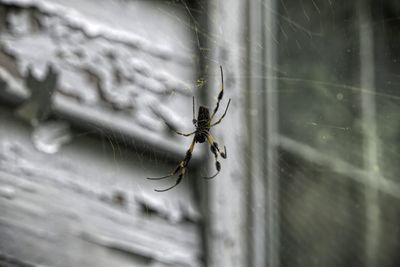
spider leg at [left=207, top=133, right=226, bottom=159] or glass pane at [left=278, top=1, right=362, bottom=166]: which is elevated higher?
glass pane at [left=278, top=1, right=362, bottom=166]

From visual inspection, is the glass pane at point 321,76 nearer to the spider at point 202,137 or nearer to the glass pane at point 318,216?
the glass pane at point 318,216

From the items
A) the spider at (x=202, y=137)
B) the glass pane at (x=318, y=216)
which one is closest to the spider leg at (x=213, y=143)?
the spider at (x=202, y=137)

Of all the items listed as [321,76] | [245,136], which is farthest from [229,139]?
[321,76]

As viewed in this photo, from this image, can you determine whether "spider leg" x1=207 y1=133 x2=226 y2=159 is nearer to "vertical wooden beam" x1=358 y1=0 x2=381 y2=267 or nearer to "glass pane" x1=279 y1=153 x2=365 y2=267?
"glass pane" x1=279 y1=153 x2=365 y2=267

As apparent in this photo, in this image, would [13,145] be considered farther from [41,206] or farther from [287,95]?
[287,95]

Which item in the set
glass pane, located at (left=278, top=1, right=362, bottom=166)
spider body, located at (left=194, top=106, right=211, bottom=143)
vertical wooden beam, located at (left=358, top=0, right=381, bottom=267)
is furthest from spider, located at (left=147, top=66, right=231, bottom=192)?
vertical wooden beam, located at (left=358, top=0, right=381, bottom=267)

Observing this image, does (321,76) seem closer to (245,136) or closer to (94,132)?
(245,136)

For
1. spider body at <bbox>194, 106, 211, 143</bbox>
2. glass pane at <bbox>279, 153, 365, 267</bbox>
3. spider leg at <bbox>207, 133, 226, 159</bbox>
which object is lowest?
glass pane at <bbox>279, 153, 365, 267</bbox>

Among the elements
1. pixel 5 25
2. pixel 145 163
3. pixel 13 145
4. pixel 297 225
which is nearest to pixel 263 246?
pixel 297 225
